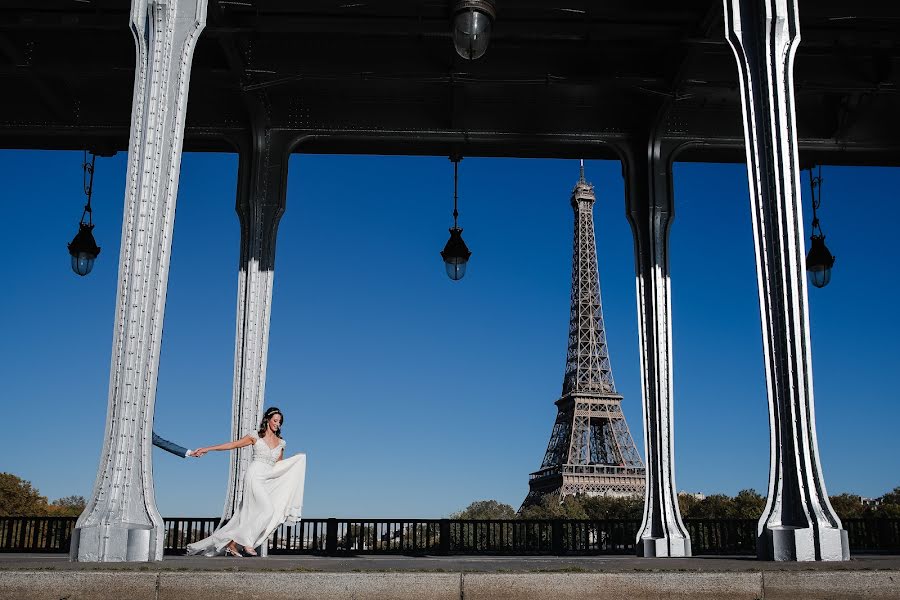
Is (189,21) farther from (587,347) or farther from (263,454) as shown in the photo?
(587,347)

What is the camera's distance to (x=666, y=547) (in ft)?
44.4

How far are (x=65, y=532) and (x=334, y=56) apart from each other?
1237 centimetres

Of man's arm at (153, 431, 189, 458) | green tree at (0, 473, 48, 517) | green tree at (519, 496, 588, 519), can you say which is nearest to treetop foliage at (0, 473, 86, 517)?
green tree at (0, 473, 48, 517)

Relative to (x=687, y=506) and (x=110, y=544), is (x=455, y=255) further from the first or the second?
(x=687, y=506)

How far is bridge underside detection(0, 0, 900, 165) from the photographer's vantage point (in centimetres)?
1285

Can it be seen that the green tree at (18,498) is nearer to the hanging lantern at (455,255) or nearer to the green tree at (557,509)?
the green tree at (557,509)

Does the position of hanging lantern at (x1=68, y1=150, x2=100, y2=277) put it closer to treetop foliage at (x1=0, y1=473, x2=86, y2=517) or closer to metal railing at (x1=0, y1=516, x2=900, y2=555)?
metal railing at (x1=0, y1=516, x2=900, y2=555)

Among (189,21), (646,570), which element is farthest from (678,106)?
(646,570)

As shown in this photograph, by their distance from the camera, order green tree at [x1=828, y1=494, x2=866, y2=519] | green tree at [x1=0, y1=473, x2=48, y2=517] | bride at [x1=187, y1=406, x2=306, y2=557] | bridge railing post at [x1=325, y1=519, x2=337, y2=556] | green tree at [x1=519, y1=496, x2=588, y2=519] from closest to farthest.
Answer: bride at [x1=187, y1=406, x2=306, y2=557], bridge railing post at [x1=325, y1=519, x2=337, y2=556], green tree at [x1=0, y1=473, x2=48, y2=517], green tree at [x1=828, y1=494, x2=866, y2=519], green tree at [x1=519, y1=496, x2=588, y2=519]

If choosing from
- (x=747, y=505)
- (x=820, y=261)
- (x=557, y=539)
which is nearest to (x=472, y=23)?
(x=820, y=261)

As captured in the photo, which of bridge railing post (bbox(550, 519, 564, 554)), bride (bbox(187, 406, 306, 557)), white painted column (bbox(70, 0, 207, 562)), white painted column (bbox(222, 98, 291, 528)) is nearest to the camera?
white painted column (bbox(70, 0, 207, 562))

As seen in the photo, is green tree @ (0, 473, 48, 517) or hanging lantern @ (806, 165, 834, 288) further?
green tree @ (0, 473, 48, 517)

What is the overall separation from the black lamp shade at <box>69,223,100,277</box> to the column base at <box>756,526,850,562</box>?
1240 cm

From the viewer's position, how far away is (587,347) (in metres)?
79.6
